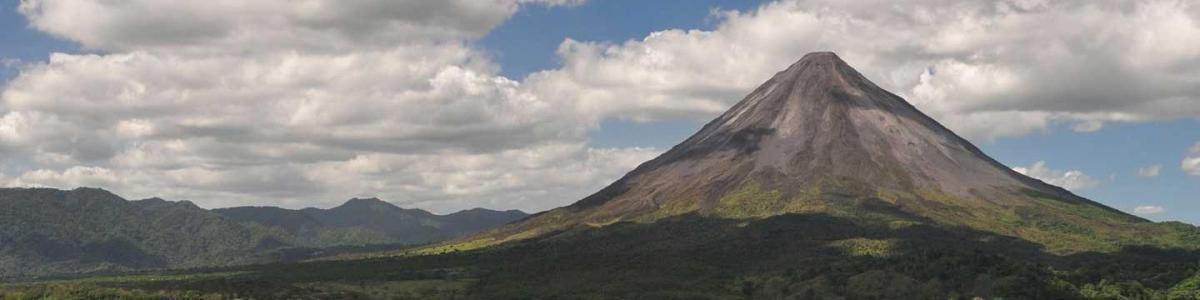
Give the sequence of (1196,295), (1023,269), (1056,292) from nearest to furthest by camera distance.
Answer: (1196,295), (1056,292), (1023,269)

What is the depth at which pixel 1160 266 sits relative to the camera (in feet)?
654

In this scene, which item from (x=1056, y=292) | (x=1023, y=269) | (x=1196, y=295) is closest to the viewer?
(x=1196, y=295)

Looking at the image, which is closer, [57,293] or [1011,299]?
[1011,299]

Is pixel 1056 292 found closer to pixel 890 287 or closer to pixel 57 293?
pixel 890 287

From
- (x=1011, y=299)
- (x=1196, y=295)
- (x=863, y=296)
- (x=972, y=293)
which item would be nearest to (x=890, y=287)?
(x=863, y=296)

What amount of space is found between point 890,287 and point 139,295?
139 meters

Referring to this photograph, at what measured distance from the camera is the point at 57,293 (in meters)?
189

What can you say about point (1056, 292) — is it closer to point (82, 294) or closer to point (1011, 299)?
point (1011, 299)

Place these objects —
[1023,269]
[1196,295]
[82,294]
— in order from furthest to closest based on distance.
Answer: [82,294], [1023,269], [1196,295]

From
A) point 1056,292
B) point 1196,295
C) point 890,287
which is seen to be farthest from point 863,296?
point 1196,295

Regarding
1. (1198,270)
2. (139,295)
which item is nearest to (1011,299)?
(1198,270)

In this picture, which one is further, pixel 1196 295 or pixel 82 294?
pixel 82 294

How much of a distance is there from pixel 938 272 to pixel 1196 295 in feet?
144

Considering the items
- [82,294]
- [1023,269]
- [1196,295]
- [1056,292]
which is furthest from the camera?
[82,294]
